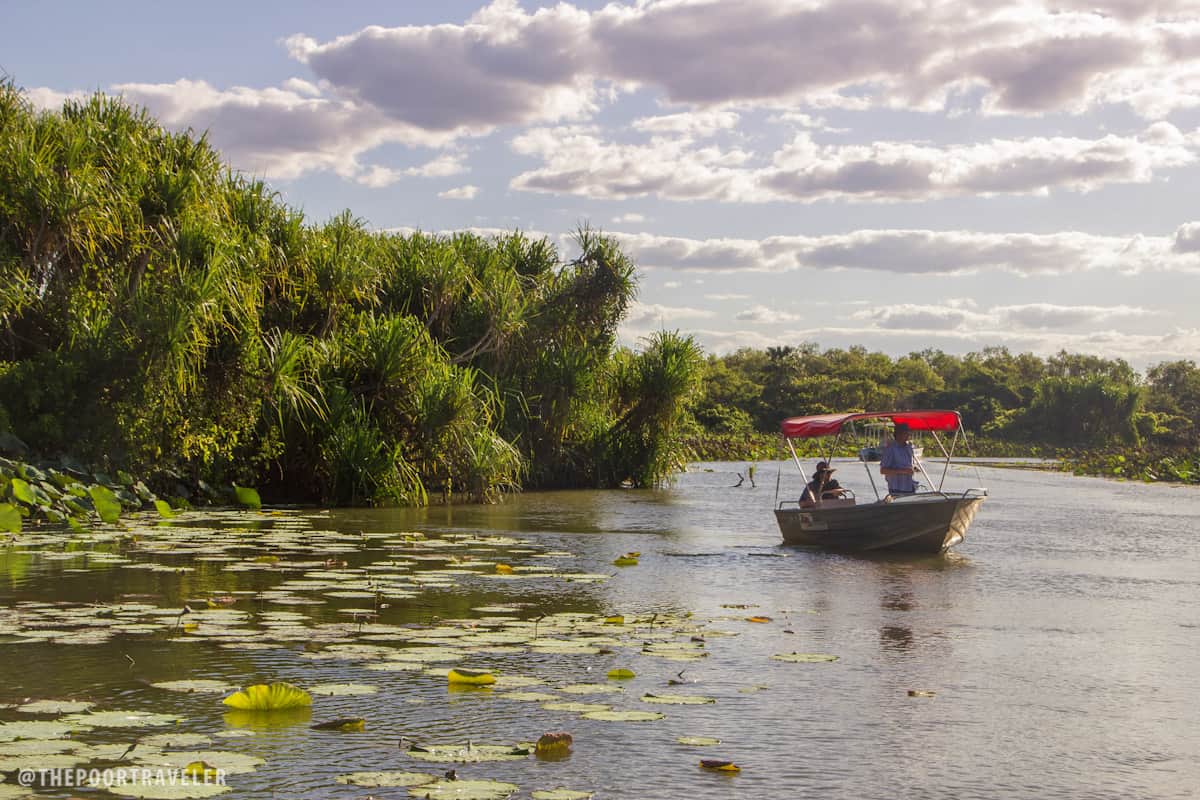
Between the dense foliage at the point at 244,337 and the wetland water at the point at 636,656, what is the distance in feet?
11.6

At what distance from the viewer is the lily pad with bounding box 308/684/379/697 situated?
6355 mm

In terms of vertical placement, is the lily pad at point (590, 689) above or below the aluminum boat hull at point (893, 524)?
below

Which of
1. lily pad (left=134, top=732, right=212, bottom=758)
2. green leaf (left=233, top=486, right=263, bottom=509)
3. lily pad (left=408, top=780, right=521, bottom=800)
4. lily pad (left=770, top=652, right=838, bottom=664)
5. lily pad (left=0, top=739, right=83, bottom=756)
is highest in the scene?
green leaf (left=233, top=486, right=263, bottom=509)

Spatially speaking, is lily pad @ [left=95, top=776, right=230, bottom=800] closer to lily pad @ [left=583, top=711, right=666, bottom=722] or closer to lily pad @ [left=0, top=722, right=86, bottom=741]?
lily pad @ [left=0, top=722, right=86, bottom=741]

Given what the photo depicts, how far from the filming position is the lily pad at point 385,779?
15.7ft

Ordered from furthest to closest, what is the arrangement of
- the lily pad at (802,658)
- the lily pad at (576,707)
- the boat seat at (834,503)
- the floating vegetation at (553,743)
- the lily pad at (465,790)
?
the boat seat at (834,503) < the lily pad at (802,658) < the lily pad at (576,707) < the floating vegetation at (553,743) < the lily pad at (465,790)

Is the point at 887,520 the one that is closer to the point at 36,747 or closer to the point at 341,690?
the point at 341,690

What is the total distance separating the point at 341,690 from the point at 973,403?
3468 inches

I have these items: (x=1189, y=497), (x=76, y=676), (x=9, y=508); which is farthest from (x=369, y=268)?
(x=1189, y=497)

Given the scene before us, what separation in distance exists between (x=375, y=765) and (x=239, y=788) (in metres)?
0.61

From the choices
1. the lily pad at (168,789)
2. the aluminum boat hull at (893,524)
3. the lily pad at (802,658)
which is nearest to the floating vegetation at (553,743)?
the lily pad at (168,789)

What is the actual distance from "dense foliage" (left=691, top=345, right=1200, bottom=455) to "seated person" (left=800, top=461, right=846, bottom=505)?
44.8 metres

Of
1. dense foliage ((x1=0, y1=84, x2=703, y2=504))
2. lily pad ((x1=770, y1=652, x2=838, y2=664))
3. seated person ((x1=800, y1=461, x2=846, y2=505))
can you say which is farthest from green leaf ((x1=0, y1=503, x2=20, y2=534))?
seated person ((x1=800, y1=461, x2=846, y2=505))

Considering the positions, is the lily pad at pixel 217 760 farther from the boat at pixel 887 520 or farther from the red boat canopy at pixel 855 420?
the red boat canopy at pixel 855 420
